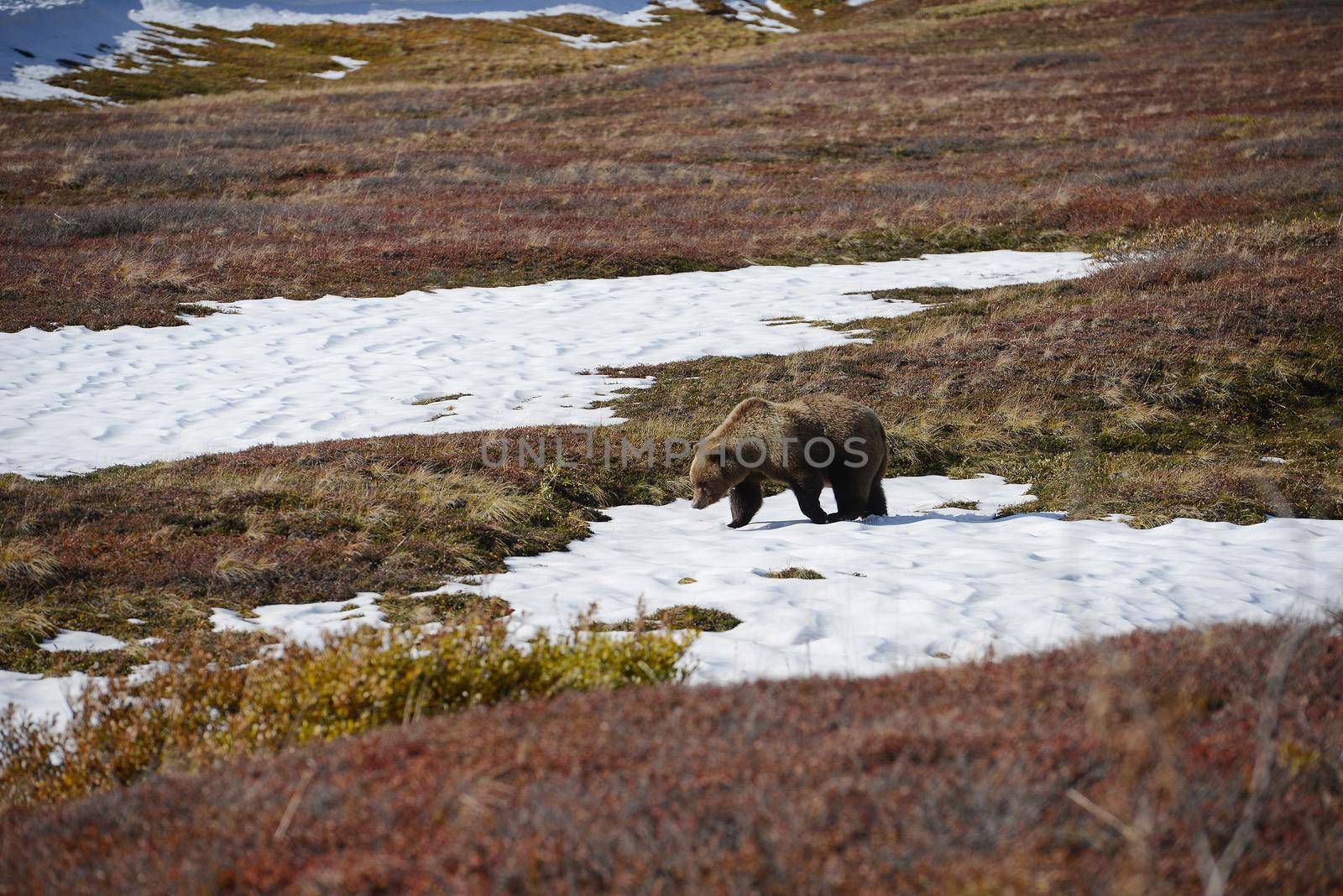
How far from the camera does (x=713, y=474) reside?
11.4 metres

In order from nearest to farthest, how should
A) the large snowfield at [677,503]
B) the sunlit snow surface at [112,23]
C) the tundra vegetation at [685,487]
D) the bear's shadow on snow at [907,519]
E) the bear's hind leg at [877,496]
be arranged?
1. the tundra vegetation at [685,487]
2. the large snowfield at [677,503]
3. the bear's shadow on snow at [907,519]
4. the bear's hind leg at [877,496]
5. the sunlit snow surface at [112,23]

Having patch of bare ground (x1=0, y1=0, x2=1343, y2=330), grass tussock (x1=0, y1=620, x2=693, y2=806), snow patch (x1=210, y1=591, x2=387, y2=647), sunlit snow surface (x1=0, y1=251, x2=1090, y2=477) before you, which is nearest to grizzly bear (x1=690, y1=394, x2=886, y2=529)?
sunlit snow surface (x1=0, y1=251, x2=1090, y2=477)

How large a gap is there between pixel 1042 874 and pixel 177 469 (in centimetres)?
1233

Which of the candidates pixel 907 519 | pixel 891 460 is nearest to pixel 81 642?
pixel 907 519

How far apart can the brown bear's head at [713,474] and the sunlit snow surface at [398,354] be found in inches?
161

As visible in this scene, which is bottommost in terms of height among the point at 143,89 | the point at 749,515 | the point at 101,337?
the point at 749,515

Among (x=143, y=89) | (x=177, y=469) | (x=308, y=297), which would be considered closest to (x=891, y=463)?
(x=177, y=469)

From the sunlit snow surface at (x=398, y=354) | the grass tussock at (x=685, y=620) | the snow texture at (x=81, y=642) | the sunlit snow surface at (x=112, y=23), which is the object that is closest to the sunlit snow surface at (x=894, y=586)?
the grass tussock at (x=685, y=620)

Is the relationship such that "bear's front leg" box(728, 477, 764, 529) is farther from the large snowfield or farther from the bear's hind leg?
the bear's hind leg

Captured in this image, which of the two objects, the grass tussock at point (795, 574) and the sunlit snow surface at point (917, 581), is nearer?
the sunlit snow surface at point (917, 581)

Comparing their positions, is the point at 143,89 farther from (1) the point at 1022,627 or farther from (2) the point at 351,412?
(1) the point at 1022,627

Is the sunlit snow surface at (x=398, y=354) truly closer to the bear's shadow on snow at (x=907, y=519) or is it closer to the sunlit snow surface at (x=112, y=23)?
the bear's shadow on snow at (x=907, y=519)

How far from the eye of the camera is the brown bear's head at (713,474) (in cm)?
1125

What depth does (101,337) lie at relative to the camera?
64.3ft
